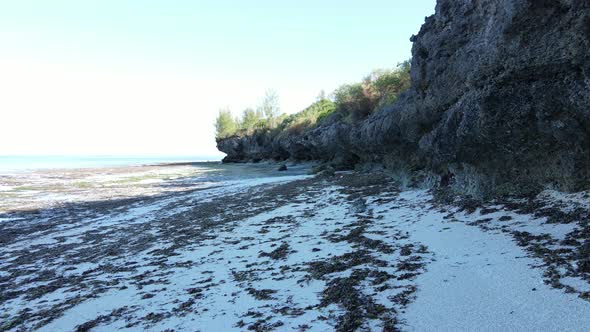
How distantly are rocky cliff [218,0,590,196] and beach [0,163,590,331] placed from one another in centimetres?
75

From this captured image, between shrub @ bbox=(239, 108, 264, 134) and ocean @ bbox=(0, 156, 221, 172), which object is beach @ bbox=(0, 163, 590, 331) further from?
shrub @ bbox=(239, 108, 264, 134)

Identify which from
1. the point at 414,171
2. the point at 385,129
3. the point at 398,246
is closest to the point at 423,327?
the point at 398,246

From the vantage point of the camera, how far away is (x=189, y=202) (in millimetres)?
→ 15305

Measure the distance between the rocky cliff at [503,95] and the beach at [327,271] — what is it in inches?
29.5

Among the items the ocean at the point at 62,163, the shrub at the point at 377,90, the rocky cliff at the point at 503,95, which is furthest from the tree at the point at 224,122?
the rocky cliff at the point at 503,95

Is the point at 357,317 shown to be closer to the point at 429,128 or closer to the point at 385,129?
the point at 429,128

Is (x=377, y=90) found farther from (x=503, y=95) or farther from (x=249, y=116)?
(x=249, y=116)

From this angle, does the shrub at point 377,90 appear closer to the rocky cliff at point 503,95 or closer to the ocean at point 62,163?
the rocky cliff at point 503,95

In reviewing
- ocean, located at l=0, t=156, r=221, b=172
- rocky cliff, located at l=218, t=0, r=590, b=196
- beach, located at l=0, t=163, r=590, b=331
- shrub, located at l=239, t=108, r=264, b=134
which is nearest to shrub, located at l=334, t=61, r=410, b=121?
rocky cliff, located at l=218, t=0, r=590, b=196

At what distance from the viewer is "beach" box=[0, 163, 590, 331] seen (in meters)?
3.80

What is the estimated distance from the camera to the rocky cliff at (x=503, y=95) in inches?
220

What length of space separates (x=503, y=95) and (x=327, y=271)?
4.34 metres

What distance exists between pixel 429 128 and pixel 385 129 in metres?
3.07

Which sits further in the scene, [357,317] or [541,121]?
[541,121]
